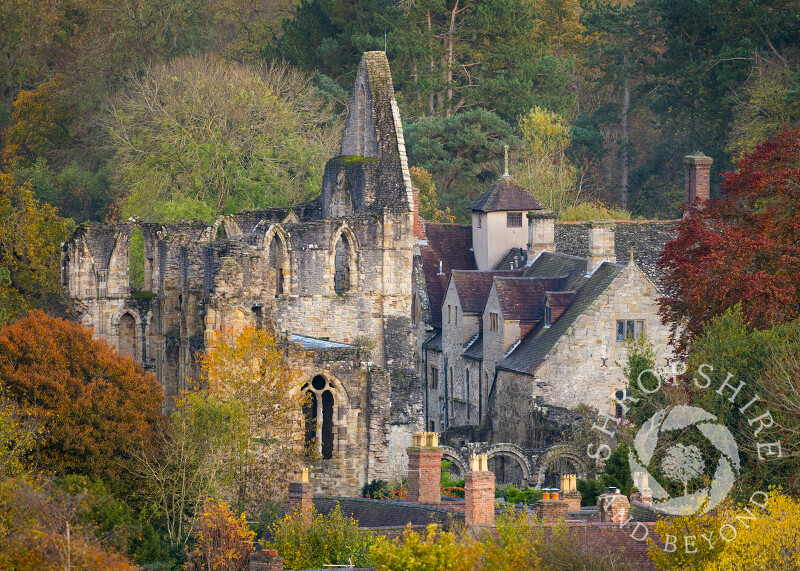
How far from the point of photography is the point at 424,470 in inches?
1417

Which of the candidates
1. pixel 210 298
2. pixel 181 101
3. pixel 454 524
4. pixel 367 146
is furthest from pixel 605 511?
pixel 181 101

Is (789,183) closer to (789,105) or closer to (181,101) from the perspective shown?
(789,105)

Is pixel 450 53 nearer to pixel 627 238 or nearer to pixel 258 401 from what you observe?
pixel 627 238

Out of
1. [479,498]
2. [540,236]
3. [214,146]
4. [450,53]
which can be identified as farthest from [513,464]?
[450,53]

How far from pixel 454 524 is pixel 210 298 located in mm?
11917

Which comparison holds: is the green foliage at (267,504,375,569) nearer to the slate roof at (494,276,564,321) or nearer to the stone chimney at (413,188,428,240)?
the slate roof at (494,276,564,321)

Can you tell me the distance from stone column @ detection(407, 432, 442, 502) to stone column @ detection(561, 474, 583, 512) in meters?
2.36

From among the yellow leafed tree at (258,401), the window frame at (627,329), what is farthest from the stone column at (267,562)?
the window frame at (627,329)

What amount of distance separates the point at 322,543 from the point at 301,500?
288 centimetres

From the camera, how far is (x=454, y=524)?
102 ft

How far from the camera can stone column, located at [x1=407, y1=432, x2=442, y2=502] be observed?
117ft

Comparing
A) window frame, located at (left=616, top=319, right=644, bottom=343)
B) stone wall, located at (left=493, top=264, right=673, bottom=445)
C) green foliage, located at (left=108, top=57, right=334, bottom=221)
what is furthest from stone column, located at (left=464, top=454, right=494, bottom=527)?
green foliage, located at (left=108, top=57, right=334, bottom=221)

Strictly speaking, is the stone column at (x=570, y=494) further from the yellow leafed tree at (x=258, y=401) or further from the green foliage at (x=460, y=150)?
the green foliage at (x=460, y=150)

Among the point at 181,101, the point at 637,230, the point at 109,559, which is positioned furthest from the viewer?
the point at 181,101
